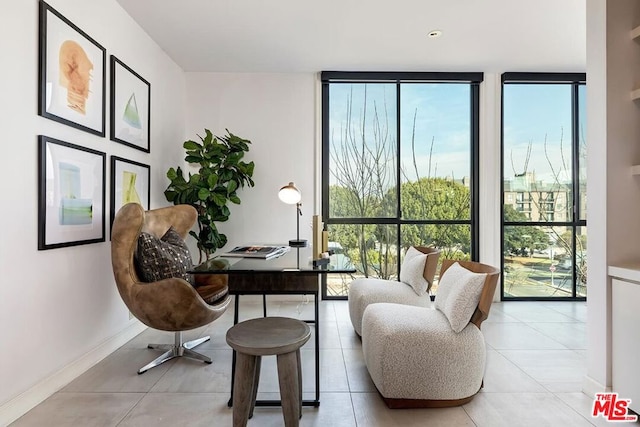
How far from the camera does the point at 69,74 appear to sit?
2311mm

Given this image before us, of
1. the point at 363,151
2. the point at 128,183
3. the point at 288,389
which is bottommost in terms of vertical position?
the point at 288,389

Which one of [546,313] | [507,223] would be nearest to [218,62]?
[507,223]

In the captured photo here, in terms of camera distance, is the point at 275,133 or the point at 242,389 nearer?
the point at 242,389

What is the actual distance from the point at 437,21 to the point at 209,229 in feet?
9.92

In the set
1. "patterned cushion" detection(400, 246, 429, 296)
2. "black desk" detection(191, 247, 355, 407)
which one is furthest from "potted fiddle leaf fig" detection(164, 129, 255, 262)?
"patterned cushion" detection(400, 246, 429, 296)

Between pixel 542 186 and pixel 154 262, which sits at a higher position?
pixel 542 186

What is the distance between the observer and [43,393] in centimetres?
208

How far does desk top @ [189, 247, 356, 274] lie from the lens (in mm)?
1866

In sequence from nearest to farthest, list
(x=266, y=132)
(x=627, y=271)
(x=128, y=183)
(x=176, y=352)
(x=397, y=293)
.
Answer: (x=627, y=271) < (x=176, y=352) < (x=397, y=293) < (x=128, y=183) < (x=266, y=132)

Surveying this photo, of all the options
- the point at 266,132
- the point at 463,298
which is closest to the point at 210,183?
the point at 266,132

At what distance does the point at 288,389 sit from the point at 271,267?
647 millimetres

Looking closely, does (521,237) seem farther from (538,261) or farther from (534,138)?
(534,138)

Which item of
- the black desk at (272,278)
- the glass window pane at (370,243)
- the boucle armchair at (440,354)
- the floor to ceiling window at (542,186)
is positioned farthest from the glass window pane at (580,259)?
the black desk at (272,278)

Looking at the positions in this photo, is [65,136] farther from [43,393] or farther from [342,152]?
[342,152]
